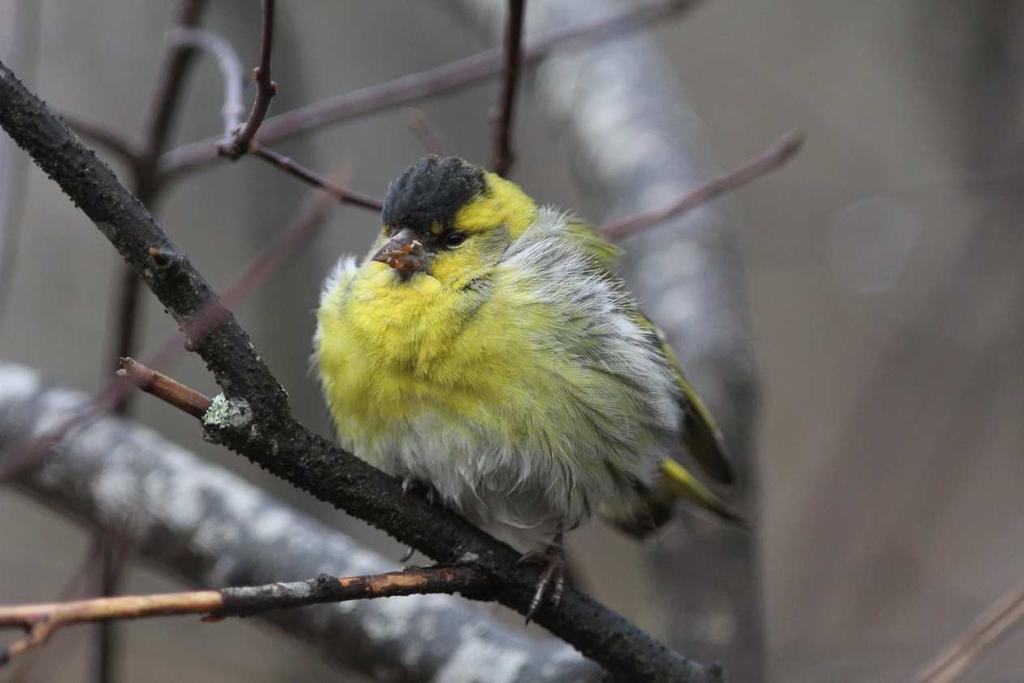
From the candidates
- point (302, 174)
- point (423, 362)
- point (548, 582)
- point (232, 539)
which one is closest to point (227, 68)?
point (302, 174)

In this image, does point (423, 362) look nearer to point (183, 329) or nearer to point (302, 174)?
point (302, 174)

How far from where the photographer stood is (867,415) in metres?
4.88

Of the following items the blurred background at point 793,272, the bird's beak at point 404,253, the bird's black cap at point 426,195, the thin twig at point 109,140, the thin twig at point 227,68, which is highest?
the thin twig at point 227,68

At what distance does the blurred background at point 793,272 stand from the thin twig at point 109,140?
148 cm

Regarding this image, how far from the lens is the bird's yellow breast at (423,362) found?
241 centimetres

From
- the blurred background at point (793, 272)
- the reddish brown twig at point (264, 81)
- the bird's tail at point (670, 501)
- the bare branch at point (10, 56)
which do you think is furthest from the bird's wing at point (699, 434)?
the bare branch at point (10, 56)

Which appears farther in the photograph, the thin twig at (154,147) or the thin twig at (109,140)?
the thin twig at (154,147)

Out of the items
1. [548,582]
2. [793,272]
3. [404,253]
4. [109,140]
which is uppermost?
[109,140]

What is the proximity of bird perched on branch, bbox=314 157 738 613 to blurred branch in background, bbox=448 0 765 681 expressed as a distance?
70 centimetres

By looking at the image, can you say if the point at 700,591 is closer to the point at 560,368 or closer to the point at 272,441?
A: the point at 560,368

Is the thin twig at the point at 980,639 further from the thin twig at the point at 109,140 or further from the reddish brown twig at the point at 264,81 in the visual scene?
the thin twig at the point at 109,140

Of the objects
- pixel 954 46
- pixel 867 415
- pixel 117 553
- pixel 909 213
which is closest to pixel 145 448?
pixel 117 553

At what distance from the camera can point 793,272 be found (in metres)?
7.65

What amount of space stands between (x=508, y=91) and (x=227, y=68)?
2.30ft
